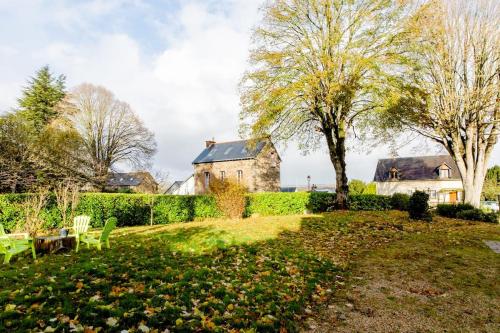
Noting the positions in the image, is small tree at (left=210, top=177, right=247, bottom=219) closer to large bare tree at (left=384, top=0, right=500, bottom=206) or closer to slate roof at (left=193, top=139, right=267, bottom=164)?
large bare tree at (left=384, top=0, right=500, bottom=206)

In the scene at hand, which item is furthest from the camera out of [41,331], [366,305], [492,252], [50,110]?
[50,110]

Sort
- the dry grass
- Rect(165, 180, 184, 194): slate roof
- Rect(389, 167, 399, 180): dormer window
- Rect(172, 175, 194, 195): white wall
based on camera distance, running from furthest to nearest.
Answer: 1. Rect(165, 180, 184, 194): slate roof
2. Rect(389, 167, 399, 180): dormer window
3. Rect(172, 175, 194, 195): white wall
4. the dry grass

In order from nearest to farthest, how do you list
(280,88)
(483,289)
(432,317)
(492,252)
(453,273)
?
(432,317)
(483,289)
(453,273)
(492,252)
(280,88)

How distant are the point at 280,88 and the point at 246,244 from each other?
37.5 ft

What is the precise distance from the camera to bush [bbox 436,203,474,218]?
17.7m

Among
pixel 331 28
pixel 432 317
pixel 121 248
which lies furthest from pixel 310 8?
pixel 432 317

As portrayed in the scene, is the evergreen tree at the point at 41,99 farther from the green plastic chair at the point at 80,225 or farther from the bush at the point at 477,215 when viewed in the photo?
the bush at the point at 477,215

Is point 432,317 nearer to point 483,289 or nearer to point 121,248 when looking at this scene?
point 483,289

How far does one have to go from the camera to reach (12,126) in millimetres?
16234

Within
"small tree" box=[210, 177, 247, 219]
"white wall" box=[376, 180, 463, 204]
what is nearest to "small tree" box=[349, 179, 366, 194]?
"white wall" box=[376, 180, 463, 204]

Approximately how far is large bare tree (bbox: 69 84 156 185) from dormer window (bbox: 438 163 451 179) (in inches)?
1491

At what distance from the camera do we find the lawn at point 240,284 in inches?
163

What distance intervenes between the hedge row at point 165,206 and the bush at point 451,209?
12.4ft

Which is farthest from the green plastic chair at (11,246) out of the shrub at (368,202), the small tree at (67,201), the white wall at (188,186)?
the white wall at (188,186)
